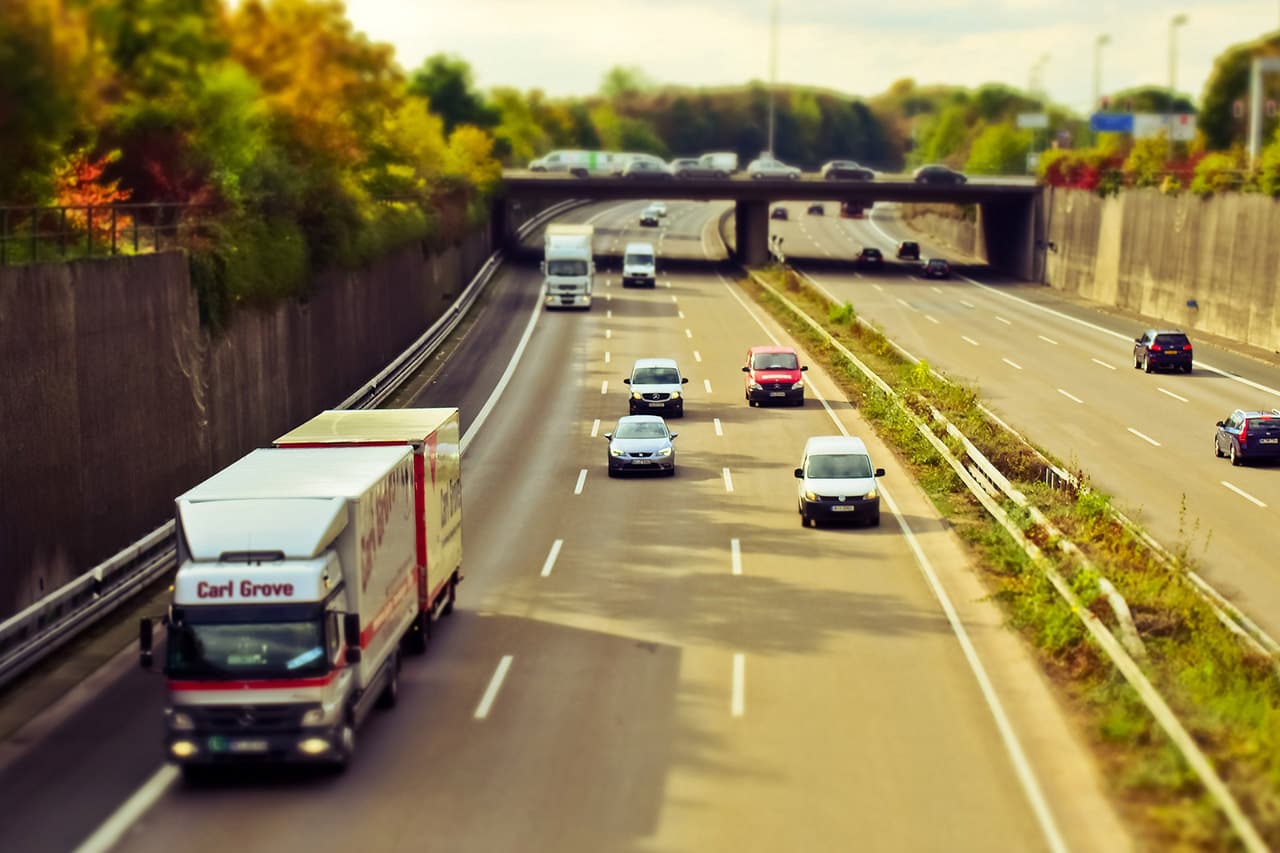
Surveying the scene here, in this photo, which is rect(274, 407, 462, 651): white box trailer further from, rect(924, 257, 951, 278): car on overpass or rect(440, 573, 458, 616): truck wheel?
rect(924, 257, 951, 278): car on overpass

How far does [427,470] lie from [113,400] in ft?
32.0

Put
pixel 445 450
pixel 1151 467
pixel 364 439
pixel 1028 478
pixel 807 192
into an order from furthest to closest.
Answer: pixel 807 192
pixel 1151 467
pixel 1028 478
pixel 445 450
pixel 364 439

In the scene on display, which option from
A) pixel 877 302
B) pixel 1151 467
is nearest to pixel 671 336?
pixel 877 302

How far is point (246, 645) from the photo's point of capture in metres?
17.7

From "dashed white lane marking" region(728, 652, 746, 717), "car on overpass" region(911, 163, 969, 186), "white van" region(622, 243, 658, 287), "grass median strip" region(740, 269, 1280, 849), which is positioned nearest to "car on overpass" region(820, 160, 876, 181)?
"car on overpass" region(911, 163, 969, 186)

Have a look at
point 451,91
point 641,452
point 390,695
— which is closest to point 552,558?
point 641,452

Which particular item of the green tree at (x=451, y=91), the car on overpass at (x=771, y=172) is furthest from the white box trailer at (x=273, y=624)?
the green tree at (x=451, y=91)

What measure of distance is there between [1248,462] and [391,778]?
30.5 m

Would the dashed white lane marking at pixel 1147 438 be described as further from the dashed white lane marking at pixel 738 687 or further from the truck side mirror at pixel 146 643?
the truck side mirror at pixel 146 643

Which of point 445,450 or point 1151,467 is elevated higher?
point 445,450

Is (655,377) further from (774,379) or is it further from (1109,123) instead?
(1109,123)

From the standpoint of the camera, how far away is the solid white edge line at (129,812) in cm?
1625

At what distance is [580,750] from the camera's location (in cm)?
1902

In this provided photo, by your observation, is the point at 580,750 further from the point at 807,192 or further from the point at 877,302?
the point at 807,192
